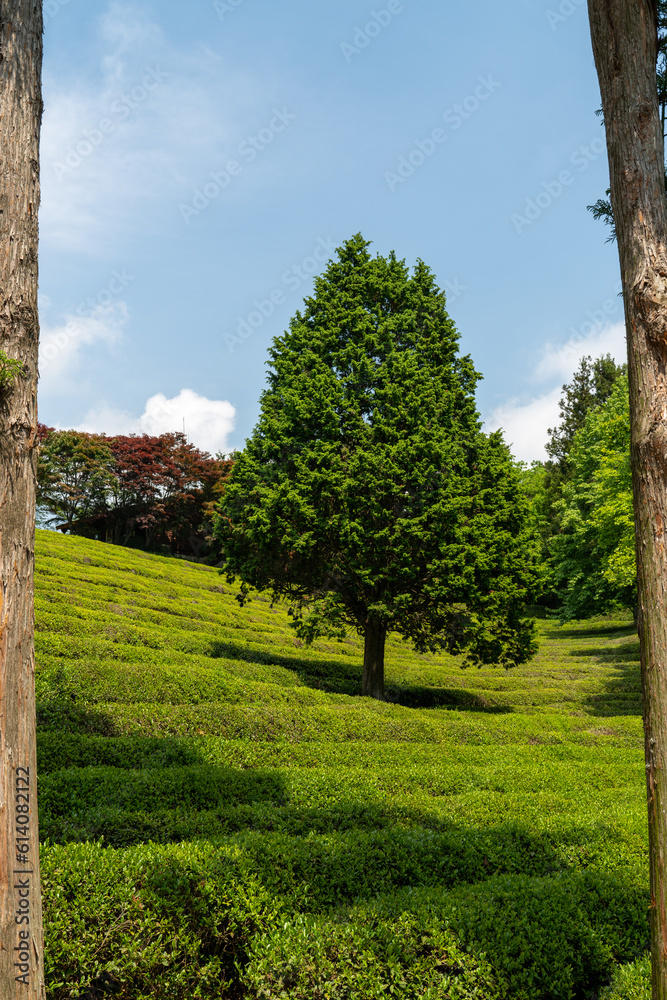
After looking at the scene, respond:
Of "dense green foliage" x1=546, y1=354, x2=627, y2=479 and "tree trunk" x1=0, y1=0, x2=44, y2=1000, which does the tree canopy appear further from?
"dense green foliage" x1=546, y1=354, x2=627, y2=479

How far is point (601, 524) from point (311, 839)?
75.6 ft

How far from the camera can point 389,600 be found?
1662 cm

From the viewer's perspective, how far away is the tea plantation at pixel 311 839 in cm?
461

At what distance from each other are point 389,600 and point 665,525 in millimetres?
12973

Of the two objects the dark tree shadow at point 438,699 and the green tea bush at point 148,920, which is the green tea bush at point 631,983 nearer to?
the green tea bush at point 148,920

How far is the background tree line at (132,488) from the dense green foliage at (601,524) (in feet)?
78.2

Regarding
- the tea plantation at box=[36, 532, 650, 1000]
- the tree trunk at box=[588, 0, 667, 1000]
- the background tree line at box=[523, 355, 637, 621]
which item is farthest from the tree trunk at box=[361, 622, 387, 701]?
the tree trunk at box=[588, 0, 667, 1000]

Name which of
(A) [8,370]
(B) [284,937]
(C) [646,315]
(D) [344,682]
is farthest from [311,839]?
(D) [344,682]

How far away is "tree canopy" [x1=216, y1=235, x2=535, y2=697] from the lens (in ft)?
53.7

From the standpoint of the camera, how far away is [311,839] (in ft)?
20.7

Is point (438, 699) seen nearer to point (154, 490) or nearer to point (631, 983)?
point (631, 983)

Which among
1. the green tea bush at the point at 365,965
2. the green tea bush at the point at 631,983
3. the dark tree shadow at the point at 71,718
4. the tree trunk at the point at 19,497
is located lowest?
the green tea bush at the point at 631,983

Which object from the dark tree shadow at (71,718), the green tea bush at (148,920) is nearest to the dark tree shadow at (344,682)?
the dark tree shadow at (71,718)

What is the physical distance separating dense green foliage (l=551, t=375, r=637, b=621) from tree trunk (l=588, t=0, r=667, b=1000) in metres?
19.0
